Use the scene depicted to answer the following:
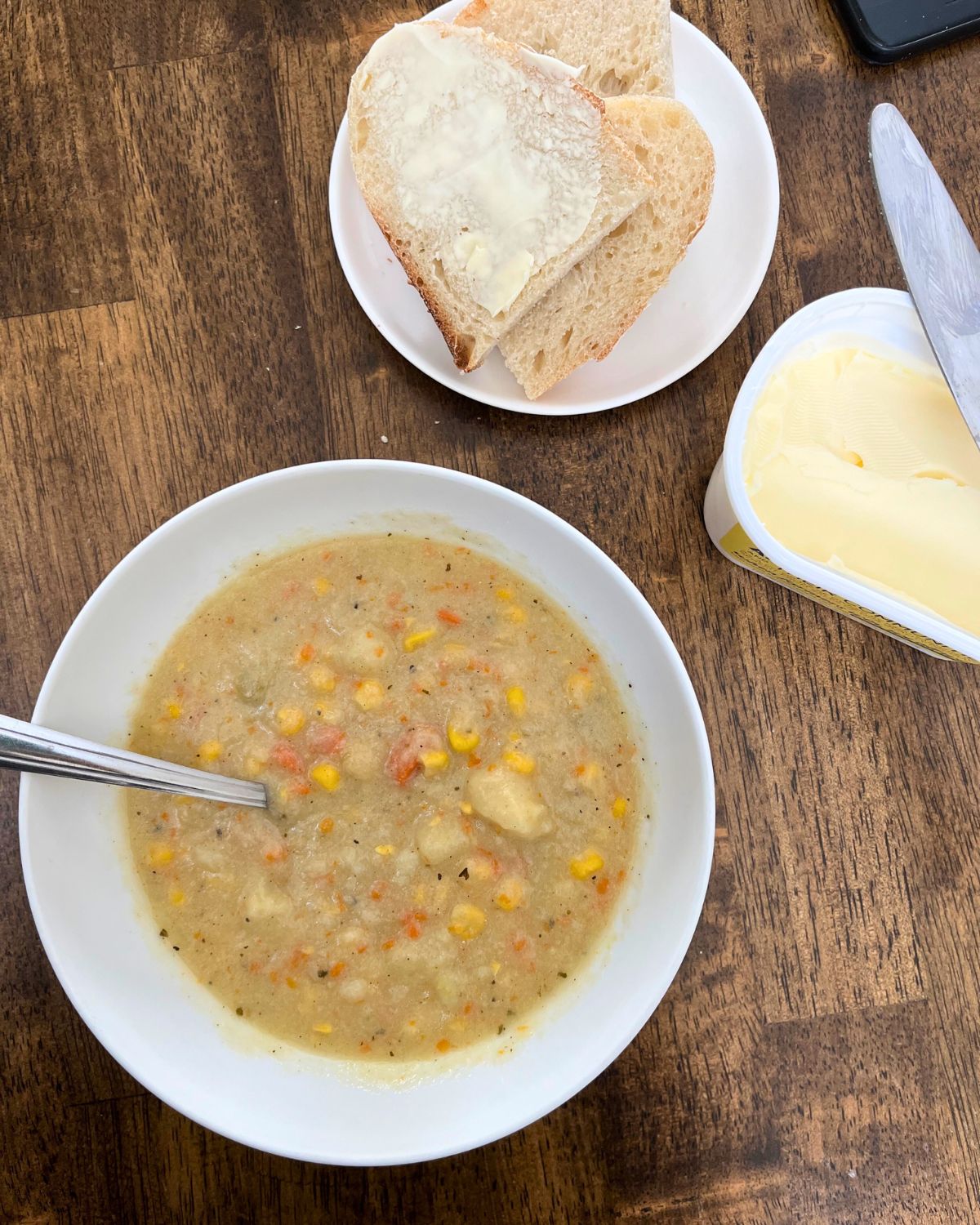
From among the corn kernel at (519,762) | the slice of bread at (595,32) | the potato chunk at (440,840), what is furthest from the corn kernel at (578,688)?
the slice of bread at (595,32)

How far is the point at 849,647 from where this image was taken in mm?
2283

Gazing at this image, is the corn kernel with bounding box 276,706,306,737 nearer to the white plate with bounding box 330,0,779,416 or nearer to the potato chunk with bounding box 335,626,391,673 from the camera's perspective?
the potato chunk with bounding box 335,626,391,673

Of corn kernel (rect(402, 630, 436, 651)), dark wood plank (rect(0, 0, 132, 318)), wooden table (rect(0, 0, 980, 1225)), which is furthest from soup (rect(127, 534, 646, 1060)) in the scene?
dark wood plank (rect(0, 0, 132, 318))

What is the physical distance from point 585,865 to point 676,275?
1.52 meters

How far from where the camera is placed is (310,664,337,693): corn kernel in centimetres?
204

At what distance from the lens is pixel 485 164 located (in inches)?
78.9

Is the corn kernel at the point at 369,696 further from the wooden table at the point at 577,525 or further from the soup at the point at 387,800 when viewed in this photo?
the wooden table at the point at 577,525

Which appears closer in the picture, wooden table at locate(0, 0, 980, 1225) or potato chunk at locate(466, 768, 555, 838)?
potato chunk at locate(466, 768, 555, 838)

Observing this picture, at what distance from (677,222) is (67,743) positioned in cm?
185

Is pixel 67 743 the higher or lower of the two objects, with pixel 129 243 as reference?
lower

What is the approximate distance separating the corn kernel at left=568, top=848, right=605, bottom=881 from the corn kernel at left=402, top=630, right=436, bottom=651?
636mm

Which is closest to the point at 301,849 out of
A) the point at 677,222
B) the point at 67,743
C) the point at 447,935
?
the point at 447,935

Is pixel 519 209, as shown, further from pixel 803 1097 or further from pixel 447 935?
pixel 803 1097

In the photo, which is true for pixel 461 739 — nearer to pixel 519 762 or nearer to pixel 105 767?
pixel 519 762
